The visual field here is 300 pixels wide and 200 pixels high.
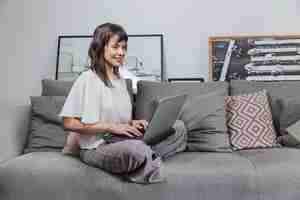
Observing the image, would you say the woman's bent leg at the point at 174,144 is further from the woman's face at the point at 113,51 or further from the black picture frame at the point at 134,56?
the black picture frame at the point at 134,56

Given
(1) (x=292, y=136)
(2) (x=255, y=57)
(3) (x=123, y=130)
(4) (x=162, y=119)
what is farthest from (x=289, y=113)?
(3) (x=123, y=130)

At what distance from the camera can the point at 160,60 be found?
10.9 ft

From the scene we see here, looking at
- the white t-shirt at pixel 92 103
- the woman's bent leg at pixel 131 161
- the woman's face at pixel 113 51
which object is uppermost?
the woman's face at pixel 113 51

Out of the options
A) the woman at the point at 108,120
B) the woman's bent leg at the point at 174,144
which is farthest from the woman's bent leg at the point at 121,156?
the woman's bent leg at the point at 174,144

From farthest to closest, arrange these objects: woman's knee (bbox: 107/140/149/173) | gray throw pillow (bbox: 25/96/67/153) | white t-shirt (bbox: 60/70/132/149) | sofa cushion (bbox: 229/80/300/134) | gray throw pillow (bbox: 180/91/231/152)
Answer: sofa cushion (bbox: 229/80/300/134) → gray throw pillow (bbox: 25/96/67/153) → gray throw pillow (bbox: 180/91/231/152) → white t-shirt (bbox: 60/70/132/149) → woman's knee (bbox: 107/140/149/173)

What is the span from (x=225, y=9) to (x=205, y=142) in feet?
4.35

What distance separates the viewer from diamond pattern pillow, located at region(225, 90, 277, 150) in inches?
100

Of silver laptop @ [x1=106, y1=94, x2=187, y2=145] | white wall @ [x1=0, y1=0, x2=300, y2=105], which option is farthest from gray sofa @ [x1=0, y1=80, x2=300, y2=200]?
white wall @ [x1=0, y1=0, x2=300, y2=105]

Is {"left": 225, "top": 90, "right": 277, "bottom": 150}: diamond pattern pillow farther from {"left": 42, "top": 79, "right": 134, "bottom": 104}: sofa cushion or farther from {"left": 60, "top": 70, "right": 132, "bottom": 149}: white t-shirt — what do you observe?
{"left": 60, "top": 70, "right": 132, "bottom": 149}: white t-shirt

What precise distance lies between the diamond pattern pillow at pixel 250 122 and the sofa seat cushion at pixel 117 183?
0.53 meters

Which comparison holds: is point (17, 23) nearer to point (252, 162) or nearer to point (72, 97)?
point (72, 97)

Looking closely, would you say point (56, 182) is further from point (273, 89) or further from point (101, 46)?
point (273, 89)

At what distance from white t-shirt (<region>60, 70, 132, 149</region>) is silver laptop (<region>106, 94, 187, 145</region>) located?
12 cm

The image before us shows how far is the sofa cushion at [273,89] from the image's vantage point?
278cm
